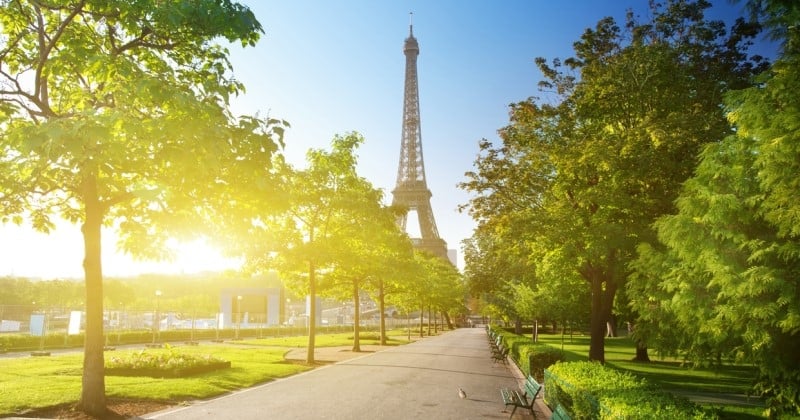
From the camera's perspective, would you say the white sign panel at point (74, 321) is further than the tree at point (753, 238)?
Yes

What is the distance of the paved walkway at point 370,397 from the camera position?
11.6 metres

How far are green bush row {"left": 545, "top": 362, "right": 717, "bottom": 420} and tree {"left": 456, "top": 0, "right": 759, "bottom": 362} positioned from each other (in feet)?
29.8

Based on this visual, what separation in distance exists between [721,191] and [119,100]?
12.6 meters

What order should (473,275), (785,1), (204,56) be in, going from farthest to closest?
(473,275)
(204,56)
(785,1)

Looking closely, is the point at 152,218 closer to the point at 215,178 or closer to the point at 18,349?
the point at 215,178

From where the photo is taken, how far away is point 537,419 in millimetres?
11656

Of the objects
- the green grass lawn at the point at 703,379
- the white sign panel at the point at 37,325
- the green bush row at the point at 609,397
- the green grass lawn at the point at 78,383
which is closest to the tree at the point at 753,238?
the green grass lawn at the point at 703,379

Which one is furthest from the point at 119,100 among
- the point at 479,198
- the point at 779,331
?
the point at 479,198

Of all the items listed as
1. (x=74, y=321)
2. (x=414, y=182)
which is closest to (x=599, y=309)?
(x=74, y=321)

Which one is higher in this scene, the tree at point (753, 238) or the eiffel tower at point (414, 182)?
the eiffel tower at point (414, 182)

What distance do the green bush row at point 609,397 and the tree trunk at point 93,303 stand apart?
30.0ft

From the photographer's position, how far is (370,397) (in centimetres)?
1401

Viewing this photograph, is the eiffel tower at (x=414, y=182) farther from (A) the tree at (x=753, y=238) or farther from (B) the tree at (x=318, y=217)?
(A) the tree at (x=753, y=238)

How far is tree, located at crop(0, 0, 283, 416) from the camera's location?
7.93 metres
